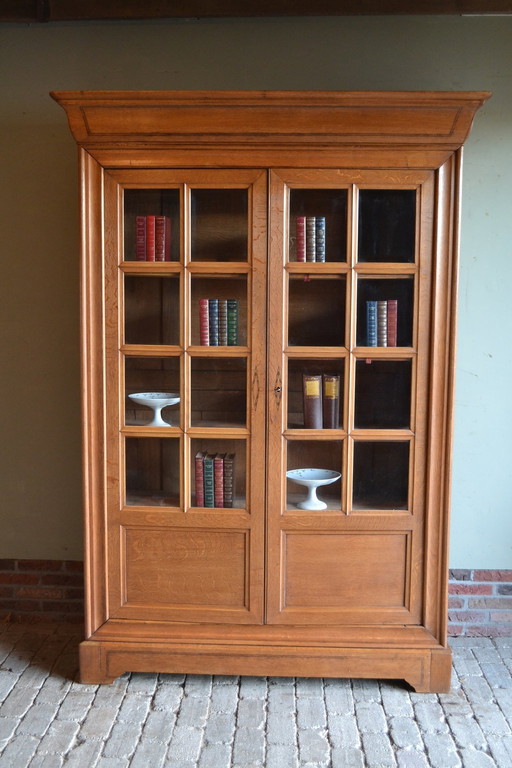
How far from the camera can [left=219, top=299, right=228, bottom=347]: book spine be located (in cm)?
242

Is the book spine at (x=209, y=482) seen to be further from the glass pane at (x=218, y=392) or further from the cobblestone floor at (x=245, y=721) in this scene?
the cobblestone floor at (x=245, y=721)

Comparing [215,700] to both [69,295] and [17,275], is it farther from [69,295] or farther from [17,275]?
[17,275]

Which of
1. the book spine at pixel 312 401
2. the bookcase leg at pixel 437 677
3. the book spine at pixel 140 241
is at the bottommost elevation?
the bookcase leg at pixel 437 677

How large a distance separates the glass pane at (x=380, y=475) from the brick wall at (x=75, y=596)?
71cm

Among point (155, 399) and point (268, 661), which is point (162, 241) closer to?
point (155, 399)

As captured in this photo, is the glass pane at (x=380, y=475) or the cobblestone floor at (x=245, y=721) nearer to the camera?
the cobblestone floor at (x=245, y=721)

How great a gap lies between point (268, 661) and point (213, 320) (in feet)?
4.17

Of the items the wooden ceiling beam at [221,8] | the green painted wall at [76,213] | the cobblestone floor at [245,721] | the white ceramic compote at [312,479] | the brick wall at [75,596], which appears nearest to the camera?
the cobblestone floor at [245,721]

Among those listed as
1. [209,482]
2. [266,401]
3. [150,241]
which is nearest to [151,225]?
[150,241]

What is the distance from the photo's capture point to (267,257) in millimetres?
2357

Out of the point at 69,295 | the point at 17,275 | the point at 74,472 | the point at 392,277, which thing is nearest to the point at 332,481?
the point at 392,277

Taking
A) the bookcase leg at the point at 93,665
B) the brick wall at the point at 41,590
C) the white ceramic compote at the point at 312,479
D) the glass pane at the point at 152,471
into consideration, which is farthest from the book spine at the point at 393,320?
the brick wall at the point at 41,590

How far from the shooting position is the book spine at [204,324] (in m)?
2.43

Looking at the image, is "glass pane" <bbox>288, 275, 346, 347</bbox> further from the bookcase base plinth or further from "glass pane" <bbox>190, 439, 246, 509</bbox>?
the bookcase base plinth
